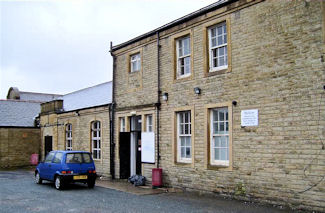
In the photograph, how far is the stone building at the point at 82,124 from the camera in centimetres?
1956

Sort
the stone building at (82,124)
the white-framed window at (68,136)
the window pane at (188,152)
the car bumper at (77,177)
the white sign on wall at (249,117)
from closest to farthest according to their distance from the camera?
1. the white sign on wall at (249,117)
2. the window pane at (188,152)
3. the car bumper at (77,177)
4. the stone building at (82,124)
5. the white-framed window at (68,136)

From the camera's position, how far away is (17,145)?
2873 cm

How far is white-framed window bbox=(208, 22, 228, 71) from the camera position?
43.1 feet

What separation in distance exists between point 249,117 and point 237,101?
762 mm

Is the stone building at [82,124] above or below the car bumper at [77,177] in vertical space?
above

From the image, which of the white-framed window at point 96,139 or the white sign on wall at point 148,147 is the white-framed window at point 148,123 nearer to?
the white sign on wall at point 148,147

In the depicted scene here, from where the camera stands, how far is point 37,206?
11188 mm

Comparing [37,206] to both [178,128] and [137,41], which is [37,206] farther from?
[137,41]

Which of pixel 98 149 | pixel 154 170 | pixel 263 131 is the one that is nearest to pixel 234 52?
pixel 263 131

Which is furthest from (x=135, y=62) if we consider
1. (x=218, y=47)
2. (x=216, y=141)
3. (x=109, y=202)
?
(x=109, y=202)

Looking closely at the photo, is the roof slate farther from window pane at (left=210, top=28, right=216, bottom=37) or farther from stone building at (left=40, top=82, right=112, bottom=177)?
window pane at (left=210, top=28, right=216, bottom=37)

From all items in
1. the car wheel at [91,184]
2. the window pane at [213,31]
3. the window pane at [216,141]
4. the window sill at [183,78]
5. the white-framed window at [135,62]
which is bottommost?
the car wheel at [91,184]

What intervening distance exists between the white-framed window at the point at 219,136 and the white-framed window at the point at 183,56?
233cm

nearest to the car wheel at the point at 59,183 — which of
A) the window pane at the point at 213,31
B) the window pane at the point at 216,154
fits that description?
the window pane at the point at 216,154
